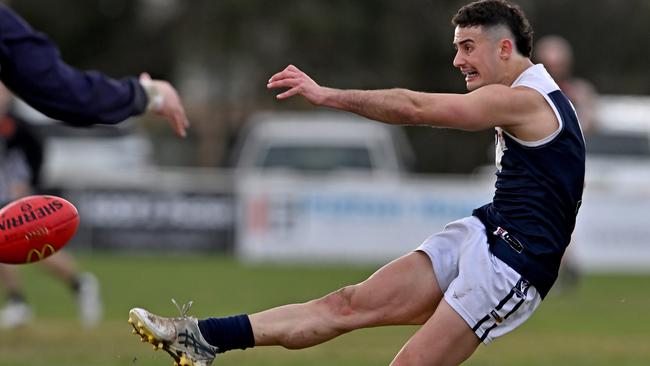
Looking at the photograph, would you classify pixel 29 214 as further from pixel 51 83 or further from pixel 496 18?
pixel 496 18

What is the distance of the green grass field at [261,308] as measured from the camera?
10594mm

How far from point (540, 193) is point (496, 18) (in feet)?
2.68

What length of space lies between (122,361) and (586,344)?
4.01 m

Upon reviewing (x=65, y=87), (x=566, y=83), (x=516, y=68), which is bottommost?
(x=566, y=83)

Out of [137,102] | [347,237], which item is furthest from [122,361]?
[347,237]

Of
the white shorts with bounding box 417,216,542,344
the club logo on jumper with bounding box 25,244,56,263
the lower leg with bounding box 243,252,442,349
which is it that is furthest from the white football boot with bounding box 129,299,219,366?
the white shorts with bounding box 417,216,542,344

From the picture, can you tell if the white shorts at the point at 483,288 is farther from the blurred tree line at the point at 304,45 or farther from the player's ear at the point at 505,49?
the blurred tree line at the point at 304,45

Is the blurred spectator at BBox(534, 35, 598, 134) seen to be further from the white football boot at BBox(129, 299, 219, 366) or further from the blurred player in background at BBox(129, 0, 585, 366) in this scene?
the white football boot at BBox(129, 299, 219, 366)

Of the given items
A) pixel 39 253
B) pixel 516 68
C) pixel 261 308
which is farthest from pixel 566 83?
pixel 39 253

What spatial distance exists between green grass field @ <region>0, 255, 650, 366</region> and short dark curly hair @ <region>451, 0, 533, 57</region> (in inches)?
96.1

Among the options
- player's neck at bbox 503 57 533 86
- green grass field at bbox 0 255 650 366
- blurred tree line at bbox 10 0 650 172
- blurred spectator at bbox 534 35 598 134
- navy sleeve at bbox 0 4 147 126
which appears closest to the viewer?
navy sleeve at bbox 0 4 147 126

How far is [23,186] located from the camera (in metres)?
13.4

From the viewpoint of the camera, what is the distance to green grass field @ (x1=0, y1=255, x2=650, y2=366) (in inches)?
417

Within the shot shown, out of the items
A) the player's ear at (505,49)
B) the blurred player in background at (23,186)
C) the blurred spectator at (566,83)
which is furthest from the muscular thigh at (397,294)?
the blurred spectator at (566,83)
